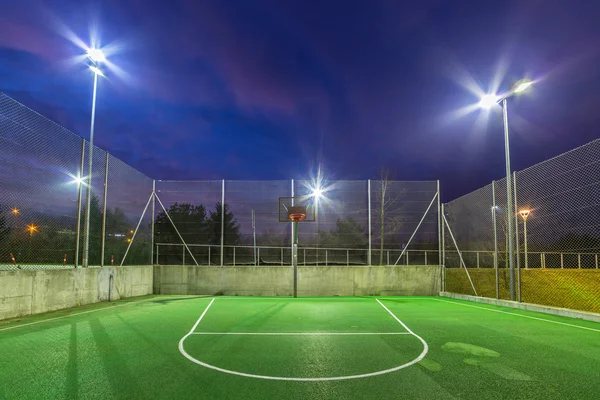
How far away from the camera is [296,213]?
693 inches

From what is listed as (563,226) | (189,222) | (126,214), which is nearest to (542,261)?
(563,226)

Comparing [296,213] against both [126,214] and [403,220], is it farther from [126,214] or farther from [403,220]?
[126,214]

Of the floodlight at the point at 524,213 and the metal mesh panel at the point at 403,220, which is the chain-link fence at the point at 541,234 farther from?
the metal mesh panel at the point at 403,220

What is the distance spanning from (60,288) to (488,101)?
48.2 feet

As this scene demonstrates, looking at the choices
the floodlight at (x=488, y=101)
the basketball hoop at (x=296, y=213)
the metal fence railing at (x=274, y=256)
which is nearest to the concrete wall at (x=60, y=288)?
the metal fence railing at (x=274, y=256)

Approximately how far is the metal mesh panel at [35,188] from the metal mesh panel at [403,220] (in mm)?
13304

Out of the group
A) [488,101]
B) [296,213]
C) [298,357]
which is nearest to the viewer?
[298,357]

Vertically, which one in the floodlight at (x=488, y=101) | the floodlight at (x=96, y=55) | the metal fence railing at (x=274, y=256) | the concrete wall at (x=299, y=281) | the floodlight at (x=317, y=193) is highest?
the floodlight at (x=96, y=55)

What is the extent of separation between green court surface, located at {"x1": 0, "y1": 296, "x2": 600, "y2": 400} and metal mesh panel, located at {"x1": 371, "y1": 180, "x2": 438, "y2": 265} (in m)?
9.08

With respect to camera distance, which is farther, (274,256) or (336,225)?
(336,225)

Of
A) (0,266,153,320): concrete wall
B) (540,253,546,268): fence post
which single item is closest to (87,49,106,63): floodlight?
(0,266,153,320): concrete wall

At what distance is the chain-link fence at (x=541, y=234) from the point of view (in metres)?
10.2

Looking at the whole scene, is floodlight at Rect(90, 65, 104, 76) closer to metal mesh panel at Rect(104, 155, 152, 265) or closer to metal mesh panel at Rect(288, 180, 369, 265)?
metal mesh panel at Rect(104, 155, 152, 265)

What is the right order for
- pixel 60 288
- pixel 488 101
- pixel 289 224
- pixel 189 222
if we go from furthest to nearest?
pixel 189 222, pixel 289 224, pixel 488 101, pixel 60 288
